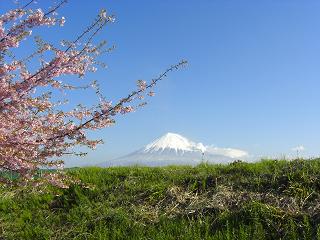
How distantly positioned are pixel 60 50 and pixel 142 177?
5622 millimetres

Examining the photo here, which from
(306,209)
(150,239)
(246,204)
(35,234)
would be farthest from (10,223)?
(306,209)

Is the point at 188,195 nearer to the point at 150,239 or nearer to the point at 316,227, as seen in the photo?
the point at 150,239

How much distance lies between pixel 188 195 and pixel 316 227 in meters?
3.23

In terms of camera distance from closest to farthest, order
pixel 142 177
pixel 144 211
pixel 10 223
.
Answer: pixel 144 211
pixel 10 223
pixel 142 177

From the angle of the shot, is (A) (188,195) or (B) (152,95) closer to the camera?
(B) (152,95)

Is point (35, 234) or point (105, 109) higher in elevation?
point (105, 109)

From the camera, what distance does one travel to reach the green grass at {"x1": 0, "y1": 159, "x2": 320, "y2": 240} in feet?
29.3

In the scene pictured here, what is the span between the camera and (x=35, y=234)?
1058 cm

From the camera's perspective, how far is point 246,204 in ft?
31.5

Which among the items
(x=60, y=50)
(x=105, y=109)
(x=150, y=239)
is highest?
(x=60, y=50)

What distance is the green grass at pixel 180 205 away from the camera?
29.3 feet

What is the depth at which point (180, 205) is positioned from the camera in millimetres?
10547

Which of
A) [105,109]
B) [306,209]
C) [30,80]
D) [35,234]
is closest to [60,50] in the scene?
[30,80]

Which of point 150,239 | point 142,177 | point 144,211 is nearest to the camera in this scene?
point 150,239
